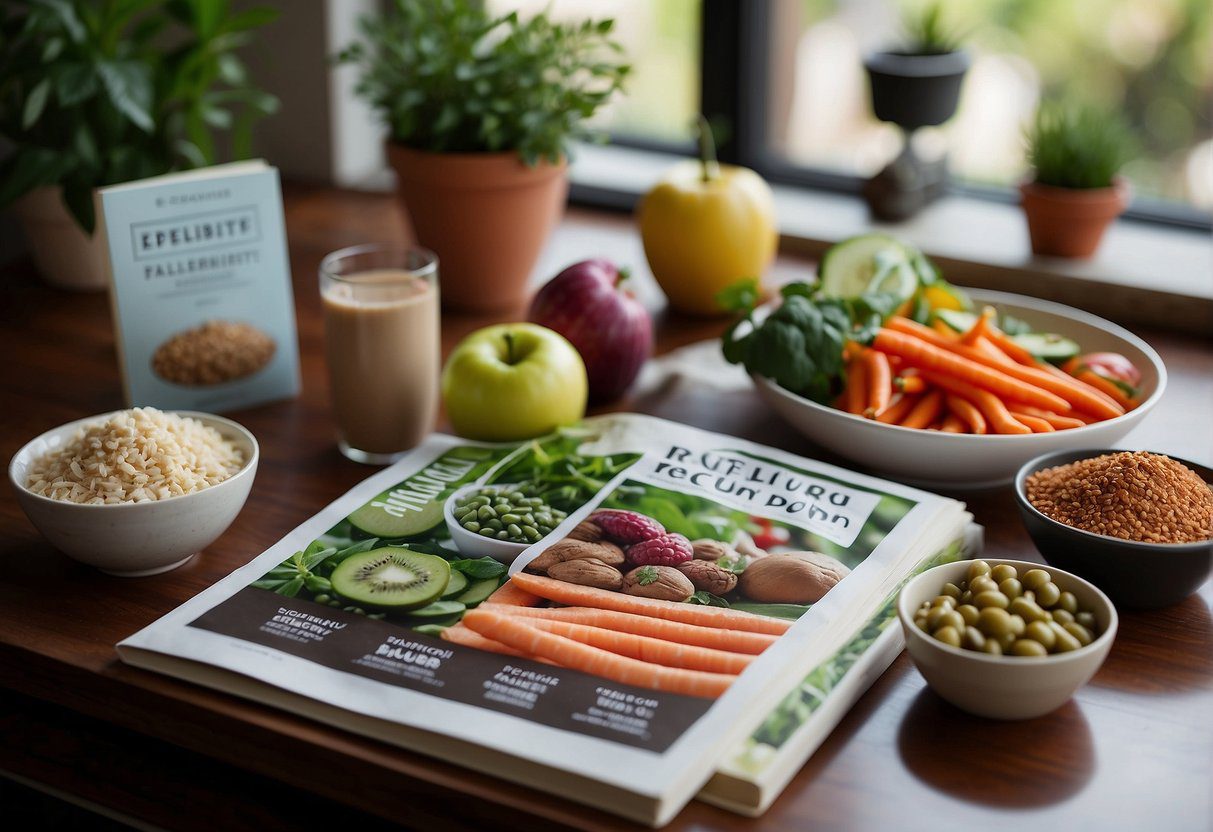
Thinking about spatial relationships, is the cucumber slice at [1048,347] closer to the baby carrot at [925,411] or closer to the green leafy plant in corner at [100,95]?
the baby carrot at [925,411]

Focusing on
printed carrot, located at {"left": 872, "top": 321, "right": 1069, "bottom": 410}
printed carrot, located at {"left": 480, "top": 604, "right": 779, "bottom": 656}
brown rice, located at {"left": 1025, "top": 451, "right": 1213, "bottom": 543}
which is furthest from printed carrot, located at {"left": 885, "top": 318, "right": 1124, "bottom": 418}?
printed carrot, located at {"left": 480, "top": 604, "right": 779, "bottom": 656}

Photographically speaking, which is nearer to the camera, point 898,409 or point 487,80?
point 898,409

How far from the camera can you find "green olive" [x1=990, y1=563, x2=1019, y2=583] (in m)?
0.80

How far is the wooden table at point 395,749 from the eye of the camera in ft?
2.28

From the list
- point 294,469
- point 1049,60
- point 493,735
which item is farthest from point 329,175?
point 1049,60

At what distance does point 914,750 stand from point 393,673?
13.0 inches

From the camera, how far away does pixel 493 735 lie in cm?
71

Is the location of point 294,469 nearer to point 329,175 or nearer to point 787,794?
point 787,794

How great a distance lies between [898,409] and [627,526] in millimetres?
301

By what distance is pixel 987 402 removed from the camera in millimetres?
1043

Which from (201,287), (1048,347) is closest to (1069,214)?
(1048,347)

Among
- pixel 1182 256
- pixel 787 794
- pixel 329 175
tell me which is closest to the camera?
pixel 787 794

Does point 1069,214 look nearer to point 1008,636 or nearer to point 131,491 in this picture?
point 1008,636

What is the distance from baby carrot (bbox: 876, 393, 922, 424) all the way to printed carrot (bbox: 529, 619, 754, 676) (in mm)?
352
